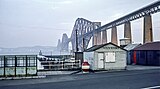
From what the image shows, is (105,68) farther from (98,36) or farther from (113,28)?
(98,36)

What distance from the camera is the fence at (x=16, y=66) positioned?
16.6 metres

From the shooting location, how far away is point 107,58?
21547 millimetres

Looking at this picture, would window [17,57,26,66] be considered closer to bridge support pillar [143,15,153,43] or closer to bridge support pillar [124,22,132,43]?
bridge support pillar [143,15,153,43]

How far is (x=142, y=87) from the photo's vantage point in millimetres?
10953

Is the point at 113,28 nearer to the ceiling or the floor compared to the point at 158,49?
nearer to the ceiling

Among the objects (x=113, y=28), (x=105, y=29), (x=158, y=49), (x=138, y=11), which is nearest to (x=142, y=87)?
(x=158, y=49)

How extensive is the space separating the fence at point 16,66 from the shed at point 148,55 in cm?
1891

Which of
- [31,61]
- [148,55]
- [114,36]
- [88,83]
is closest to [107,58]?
[31,61]

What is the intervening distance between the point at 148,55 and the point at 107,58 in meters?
10.3

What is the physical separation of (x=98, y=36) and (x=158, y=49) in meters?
67.0

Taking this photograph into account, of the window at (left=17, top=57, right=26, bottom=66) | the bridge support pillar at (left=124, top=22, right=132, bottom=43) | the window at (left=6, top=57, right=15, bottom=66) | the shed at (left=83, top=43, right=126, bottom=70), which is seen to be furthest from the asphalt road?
the bridge support pillar at (left=124, top=22, right=132, bottom=43)

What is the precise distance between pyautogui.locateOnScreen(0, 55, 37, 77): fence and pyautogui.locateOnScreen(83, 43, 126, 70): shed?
7.50 m

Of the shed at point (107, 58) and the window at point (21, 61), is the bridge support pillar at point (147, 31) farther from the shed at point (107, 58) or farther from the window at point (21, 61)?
the window at point (21, 61)

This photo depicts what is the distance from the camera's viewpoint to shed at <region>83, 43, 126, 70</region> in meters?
21.4
